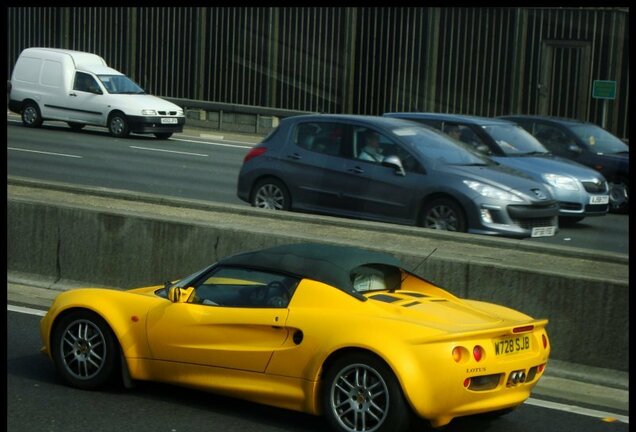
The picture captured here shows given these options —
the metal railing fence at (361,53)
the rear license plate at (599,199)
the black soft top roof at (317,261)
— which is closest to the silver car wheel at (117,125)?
the metal railing fence at (361,53)

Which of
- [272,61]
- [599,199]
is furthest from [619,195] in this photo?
[272,61]

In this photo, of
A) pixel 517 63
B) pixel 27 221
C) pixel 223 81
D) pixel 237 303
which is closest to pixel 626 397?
pixel 237 303

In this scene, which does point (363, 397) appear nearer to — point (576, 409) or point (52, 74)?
point (576, 409)

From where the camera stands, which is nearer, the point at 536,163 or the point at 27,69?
the point at 536,163

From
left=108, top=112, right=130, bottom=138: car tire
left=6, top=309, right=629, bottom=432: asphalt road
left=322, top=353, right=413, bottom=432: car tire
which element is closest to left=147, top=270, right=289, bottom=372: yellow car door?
left=6, top=309, right=629, bottom=432: asphalt road

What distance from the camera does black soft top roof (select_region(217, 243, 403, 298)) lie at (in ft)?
24.5

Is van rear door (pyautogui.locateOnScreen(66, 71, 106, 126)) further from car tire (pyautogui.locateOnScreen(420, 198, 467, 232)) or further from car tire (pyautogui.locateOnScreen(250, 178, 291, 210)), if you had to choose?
car tire (pyautogui.locateOnScreen(420, 198, 467, 232))

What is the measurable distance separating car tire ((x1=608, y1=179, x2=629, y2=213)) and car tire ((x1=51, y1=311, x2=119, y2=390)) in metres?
13.7

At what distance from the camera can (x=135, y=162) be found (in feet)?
69.2

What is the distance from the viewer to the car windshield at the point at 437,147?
48.8 feet

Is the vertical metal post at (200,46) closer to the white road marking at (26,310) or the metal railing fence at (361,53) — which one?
the metal railing fence at (361,53)

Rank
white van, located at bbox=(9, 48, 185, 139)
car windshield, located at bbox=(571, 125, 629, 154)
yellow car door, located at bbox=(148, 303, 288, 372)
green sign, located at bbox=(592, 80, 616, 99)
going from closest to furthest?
yellow car door, located at bbox=(148, 303, 288, 372) < white van, located at bbox=(9, 48, 185, 139) < car windshield, located at bbox=(571, 125, 629, 154) < green sign, located at bbox=(592, 80, 616, 99)

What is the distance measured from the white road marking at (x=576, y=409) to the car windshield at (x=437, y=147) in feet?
22.5

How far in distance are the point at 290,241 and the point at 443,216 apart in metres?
4.64
